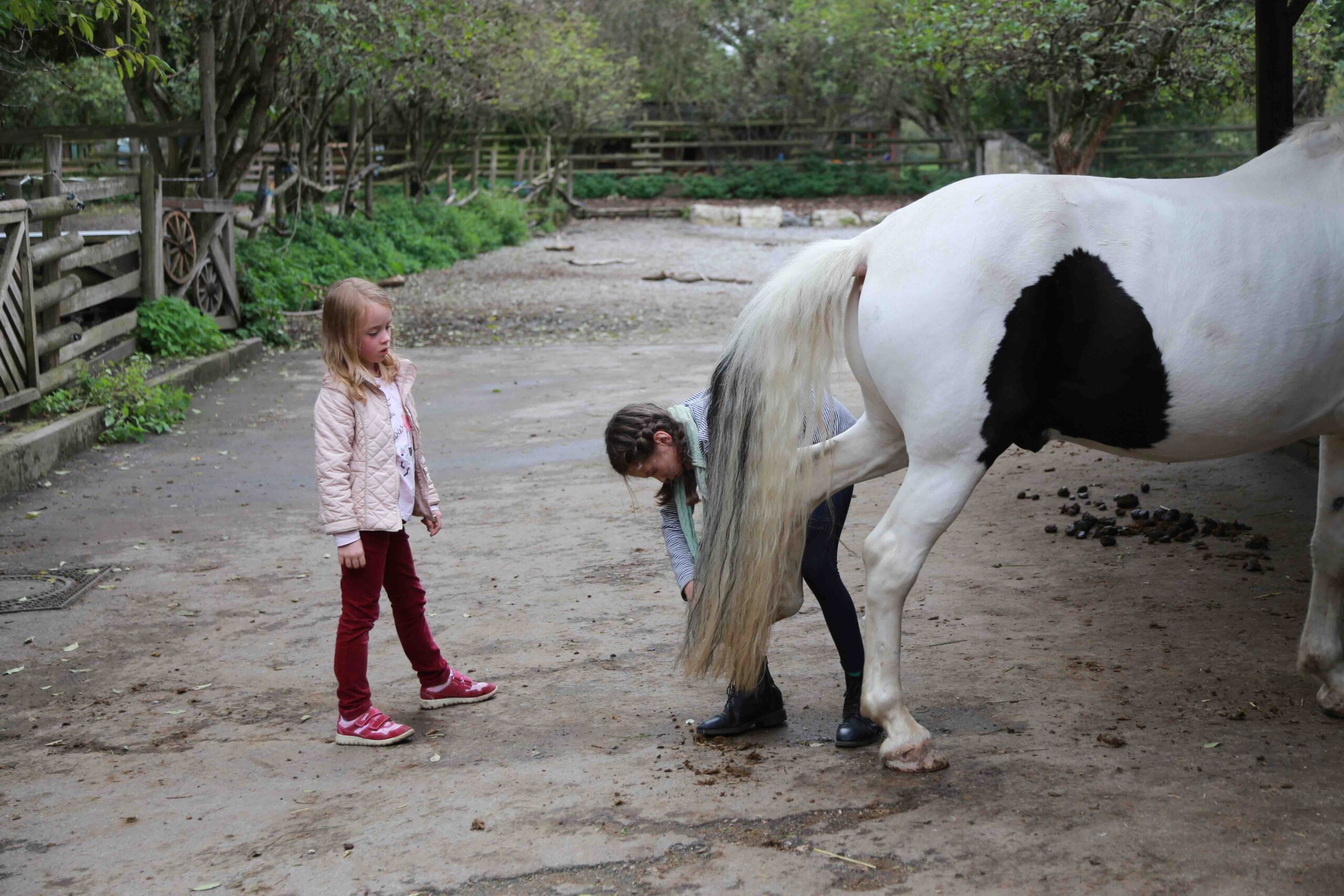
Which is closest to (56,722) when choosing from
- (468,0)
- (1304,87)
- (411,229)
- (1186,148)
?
(1304,87)

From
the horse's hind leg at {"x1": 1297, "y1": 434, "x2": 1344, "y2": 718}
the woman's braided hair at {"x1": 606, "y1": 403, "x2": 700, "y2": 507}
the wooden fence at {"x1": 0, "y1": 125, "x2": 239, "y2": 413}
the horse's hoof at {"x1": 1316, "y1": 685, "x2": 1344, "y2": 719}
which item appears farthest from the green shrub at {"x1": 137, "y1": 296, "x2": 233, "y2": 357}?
the horse's hoof at {"x1": 1316, "y1": 685, "x2": 1344, "y2": 719}

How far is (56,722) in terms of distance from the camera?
3.93 m

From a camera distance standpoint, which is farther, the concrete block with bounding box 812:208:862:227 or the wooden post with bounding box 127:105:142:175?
the concrete block with bounding box 812:208:862:227

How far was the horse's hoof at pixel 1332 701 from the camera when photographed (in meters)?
3.52

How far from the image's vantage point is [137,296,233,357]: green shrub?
10656mm

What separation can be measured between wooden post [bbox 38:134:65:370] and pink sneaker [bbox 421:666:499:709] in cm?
590

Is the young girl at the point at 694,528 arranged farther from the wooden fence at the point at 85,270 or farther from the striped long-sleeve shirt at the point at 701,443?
the wooden fence at the point at 85,270

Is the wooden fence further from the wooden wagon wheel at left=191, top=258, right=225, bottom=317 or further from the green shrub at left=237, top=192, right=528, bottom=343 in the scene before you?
the green shrub at left=237, top=192, right=528, bottom=343

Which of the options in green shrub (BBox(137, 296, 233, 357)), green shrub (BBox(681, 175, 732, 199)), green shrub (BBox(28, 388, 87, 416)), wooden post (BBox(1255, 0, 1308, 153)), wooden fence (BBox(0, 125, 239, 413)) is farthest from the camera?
green shrub (BBox(681, 175, 732, 199))

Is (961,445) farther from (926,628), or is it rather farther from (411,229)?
(411,229)

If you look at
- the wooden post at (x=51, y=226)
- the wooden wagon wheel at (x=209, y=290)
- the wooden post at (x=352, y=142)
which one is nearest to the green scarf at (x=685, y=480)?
the wooden post at (x=51, y=226)

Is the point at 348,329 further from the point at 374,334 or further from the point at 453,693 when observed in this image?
the point at 453,693

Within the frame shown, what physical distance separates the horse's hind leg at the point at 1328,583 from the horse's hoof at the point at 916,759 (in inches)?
49.4

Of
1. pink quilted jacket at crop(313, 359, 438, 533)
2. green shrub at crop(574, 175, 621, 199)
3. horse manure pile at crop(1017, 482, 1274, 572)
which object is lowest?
horse manure pile at crop(1017, 482, 1274, 572)
